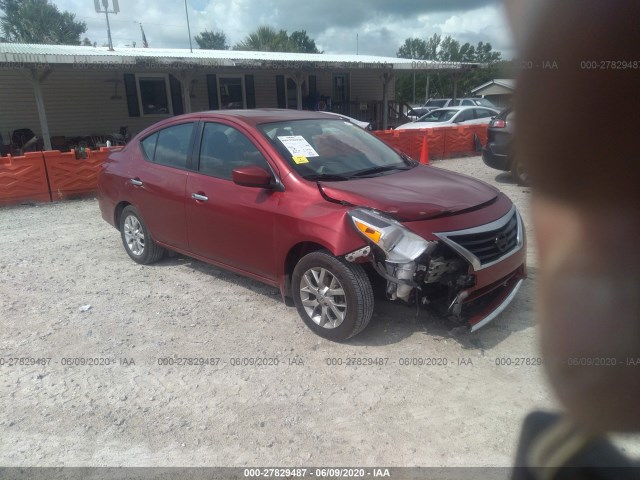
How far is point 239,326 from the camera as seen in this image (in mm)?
3973

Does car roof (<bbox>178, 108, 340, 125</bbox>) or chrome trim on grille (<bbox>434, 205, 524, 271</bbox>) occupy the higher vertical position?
car roof (<bbox>178, 108, 340, 125</bbox>)

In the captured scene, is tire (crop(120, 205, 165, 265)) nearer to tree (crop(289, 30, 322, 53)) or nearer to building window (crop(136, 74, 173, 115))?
building window (crop(136, 74, 173, 115))

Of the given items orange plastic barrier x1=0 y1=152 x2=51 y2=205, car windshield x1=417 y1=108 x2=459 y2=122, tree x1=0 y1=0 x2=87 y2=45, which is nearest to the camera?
orange plastic barrier x1=0 y1=152 x2=51 y2=205

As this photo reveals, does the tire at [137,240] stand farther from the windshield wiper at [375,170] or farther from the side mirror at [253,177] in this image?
the windshield wiper at [375,170]

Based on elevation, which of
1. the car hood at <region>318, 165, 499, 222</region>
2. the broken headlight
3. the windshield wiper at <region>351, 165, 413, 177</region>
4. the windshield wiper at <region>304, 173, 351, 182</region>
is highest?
the windshield wiper at <region>304, 173, 351, 182</region>

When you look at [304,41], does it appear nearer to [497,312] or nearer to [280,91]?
[280,91]

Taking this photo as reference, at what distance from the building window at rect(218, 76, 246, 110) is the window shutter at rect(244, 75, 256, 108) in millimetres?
154

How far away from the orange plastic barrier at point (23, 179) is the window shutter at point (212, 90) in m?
9.46

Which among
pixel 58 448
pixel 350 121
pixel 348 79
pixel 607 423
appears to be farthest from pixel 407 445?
pixel 348 79

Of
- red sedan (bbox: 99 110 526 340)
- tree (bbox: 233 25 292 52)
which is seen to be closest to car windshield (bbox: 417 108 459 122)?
red sedan (bbox: 99 110 526 340)

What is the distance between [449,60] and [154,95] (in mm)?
11628

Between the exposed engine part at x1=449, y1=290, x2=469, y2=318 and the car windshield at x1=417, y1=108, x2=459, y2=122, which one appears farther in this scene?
the car windshield at x1=417, y1=108, x2=459, y2=122

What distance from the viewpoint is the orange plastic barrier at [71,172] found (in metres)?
8.63

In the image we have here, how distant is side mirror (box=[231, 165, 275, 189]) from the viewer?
3789 millimetres
